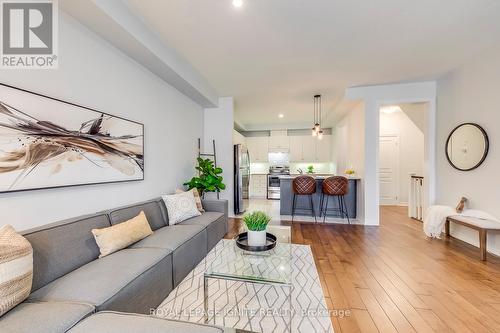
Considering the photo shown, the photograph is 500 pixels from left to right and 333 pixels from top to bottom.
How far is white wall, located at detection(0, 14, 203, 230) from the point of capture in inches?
67.9

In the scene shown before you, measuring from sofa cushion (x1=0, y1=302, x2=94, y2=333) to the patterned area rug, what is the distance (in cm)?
76

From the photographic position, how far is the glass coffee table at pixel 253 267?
1.56 meters

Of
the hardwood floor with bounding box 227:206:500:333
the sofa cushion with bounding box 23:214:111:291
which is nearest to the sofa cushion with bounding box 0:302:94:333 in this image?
the sofa cushion with bounding box 23:214:111:291

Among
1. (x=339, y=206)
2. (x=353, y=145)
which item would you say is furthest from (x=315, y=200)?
(x=353, y=145)

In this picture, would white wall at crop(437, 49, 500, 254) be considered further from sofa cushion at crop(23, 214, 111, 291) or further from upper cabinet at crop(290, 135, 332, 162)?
sofa cushion at crop(23, 214, 111, 291)

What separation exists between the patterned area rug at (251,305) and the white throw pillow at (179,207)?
0.81 m

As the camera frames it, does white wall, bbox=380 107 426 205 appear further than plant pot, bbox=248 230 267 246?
Yes

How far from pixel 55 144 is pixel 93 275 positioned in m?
1.18

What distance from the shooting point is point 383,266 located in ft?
8.55

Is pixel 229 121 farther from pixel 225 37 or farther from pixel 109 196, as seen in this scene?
pixel 109 196

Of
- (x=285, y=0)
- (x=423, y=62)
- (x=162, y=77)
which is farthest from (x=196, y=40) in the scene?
→ (x=423, y=62)

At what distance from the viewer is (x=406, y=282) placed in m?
2.25

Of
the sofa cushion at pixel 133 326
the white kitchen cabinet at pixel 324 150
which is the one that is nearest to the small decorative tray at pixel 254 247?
the sofa cushion at pixel 133 326

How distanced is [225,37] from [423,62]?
10.2 ft
